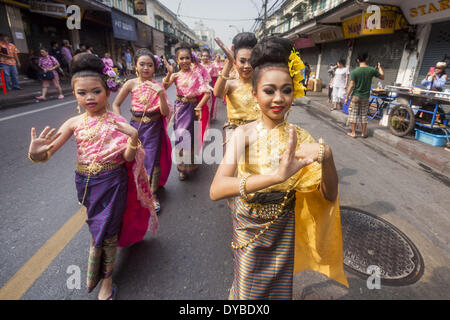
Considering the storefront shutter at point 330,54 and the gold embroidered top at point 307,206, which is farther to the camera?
the storefront shutter at point 330,54

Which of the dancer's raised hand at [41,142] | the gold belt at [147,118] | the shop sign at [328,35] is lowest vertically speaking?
the gold belt at [147,118]

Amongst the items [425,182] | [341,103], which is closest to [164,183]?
[425,182]

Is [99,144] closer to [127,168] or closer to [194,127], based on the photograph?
[127,168]

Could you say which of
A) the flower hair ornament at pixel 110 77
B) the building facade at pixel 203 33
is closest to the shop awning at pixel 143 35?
the flower hair ornament at pixel 110 77

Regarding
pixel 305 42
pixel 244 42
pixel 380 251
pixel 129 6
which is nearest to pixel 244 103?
pixel 244 42

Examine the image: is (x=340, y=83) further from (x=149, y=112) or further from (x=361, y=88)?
(x=149, y=112)

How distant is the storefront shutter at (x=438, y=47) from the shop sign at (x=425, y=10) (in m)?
0.31

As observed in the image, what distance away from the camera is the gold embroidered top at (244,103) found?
286 cm

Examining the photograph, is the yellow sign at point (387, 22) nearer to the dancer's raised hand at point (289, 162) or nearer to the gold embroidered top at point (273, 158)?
the gold embroidered top at point (273, 158)

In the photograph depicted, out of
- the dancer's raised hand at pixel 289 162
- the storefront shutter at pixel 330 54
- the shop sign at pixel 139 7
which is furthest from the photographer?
the shop sign at pixel 139 7

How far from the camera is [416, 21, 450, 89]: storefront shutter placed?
7570 millimetres

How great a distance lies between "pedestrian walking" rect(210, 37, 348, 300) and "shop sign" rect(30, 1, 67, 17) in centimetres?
1638

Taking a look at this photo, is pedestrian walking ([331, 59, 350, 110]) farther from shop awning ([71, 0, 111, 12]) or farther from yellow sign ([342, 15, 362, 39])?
shop awning ([71, 0, 111, 12])
